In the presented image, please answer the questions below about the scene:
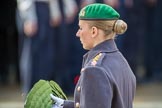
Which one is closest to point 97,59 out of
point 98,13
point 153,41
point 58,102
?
point 98,13

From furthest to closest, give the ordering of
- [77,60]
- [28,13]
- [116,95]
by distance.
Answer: [77,60], [28,13], [116,95]

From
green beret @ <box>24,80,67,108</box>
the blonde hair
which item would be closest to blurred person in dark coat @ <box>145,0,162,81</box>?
green beret @ <box>24,80,67,108</box>

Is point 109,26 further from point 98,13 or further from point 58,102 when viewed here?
point 58,102

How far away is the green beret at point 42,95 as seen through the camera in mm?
4496

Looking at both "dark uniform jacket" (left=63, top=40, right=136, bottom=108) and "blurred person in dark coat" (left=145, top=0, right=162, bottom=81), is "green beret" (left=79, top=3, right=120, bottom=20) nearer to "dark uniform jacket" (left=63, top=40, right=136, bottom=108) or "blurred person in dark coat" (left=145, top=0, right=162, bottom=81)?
"dark uniform jacket" (left=63, top=40, right=136, bottom=108)

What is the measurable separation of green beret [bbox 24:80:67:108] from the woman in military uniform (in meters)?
0.20

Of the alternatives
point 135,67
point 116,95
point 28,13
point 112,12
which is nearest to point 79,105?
point 116,95

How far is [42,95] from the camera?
454 cm

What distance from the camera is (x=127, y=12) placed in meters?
9.48

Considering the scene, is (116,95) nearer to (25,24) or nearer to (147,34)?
(25,24)

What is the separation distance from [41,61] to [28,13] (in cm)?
66

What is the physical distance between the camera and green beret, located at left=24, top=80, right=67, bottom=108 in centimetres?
450

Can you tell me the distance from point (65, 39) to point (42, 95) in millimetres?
4840

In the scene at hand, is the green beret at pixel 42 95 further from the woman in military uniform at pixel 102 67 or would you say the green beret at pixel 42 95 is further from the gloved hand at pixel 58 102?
the woman in military uniform at pixel 102 67
